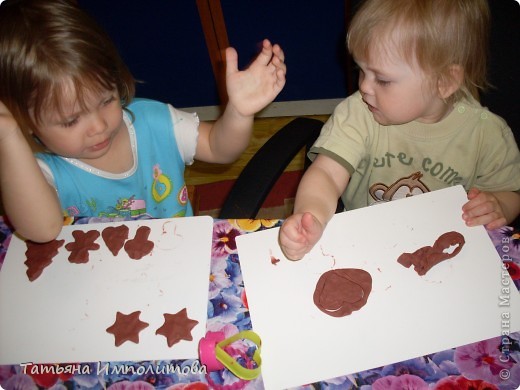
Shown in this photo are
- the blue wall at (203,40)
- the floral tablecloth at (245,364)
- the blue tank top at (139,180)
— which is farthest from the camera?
the blue wall at (203,40)

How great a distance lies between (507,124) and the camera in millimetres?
819

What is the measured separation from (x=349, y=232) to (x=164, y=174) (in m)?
0.49

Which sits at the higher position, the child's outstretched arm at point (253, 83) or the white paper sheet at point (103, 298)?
the child's outstretched arm at point (253, 83)

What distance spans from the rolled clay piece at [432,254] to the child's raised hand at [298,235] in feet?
→ 0.47

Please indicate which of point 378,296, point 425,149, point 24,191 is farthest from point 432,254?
point 24,191

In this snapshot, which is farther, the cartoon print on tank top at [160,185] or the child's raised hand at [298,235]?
the cartoon print on tank top at [160,185]

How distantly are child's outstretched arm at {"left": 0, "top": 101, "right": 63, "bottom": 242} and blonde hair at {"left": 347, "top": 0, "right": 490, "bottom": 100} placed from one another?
61cm

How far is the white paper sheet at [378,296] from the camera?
56cm

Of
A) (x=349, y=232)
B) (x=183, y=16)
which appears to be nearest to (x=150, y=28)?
(x=183, y=16)

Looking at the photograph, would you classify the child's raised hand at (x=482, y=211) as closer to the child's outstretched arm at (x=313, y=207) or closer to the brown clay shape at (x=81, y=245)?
the child's outstretched arm at (x=313, y=207)

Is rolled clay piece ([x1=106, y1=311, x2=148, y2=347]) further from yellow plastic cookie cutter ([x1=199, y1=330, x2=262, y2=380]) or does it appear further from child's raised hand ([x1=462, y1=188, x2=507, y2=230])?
child's raised hand ([x1=462, y1=188, x2=507, y2=230])

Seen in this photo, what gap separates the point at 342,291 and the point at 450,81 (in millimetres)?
446

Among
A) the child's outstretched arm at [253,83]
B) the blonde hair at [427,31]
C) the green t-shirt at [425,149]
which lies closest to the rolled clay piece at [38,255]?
the child's outstretched arm at [253,83]

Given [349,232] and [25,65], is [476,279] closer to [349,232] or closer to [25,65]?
[349,232]
